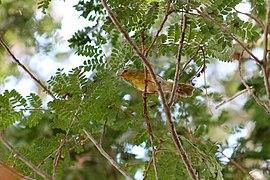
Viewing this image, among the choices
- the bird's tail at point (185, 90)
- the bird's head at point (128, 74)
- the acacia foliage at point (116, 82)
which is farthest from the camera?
the bird's tail at point (185, 90)

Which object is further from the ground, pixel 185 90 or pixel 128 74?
pixel 128 74

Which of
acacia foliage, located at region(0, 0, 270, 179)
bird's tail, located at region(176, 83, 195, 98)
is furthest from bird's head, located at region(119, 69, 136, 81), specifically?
bird's tail, located at region(176, 83, 195, 98)

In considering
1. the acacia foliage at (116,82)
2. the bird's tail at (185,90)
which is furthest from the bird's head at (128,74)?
the bird's tail at (185,90)

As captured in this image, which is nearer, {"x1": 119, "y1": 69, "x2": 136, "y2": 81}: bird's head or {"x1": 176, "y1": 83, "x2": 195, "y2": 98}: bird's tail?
{"x1": 119, "y1": 69, "x2": 136, "y2": 81}: bird's head

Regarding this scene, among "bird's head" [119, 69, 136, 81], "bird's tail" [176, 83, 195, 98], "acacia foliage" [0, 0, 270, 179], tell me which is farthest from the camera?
"bird's tail" [176, 83, 195, 98]

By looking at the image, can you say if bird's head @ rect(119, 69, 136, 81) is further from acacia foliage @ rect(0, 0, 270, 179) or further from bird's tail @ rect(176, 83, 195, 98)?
bird's tail @ rect(176, 83, 195, 98)

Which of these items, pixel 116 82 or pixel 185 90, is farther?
pixel 185 90

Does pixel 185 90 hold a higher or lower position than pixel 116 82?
lower

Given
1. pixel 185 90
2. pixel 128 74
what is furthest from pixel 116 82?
pixel 185 90

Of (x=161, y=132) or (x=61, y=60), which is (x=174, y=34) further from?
(x=61, y=60)

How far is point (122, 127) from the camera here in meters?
2.12

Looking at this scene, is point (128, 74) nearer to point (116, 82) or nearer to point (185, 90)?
point (116, 82)

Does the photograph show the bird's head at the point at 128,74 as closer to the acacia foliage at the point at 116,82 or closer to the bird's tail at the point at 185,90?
the acacia foliage at the point at 116,82

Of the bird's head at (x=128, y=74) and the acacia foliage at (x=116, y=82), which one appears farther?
the bird's head at (x=128, y=74)
